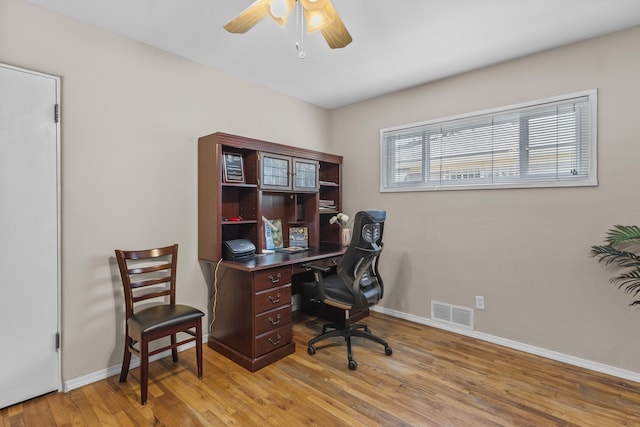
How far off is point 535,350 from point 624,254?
1061 mm

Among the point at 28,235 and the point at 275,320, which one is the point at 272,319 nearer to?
the point at 275,320

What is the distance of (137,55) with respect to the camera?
2484 mm

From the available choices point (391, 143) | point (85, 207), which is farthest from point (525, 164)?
point (85, 207)

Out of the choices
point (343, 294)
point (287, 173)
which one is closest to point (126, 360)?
point (343, 294)

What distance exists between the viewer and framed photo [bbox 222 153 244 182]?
2.83m

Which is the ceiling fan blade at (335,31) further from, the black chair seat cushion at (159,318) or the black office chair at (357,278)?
the black chair seat cushion at (159,318)

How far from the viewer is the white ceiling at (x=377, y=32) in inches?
80.9

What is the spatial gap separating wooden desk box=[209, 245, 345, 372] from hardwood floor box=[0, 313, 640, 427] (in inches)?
4.2

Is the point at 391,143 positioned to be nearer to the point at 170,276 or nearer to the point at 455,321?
the point at 455,321

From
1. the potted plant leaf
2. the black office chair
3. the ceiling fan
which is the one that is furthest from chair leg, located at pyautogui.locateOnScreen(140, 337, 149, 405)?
the potted plant leaf

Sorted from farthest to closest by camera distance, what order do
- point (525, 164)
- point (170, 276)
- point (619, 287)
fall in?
point (525, 164) < point (170, 276) < point (619, 287)

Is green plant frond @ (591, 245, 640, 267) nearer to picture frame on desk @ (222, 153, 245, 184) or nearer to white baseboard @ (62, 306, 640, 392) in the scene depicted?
white baseboard @ (62, 306, 640, 392)

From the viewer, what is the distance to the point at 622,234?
2.24 meters

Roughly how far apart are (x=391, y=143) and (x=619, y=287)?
2345mm
